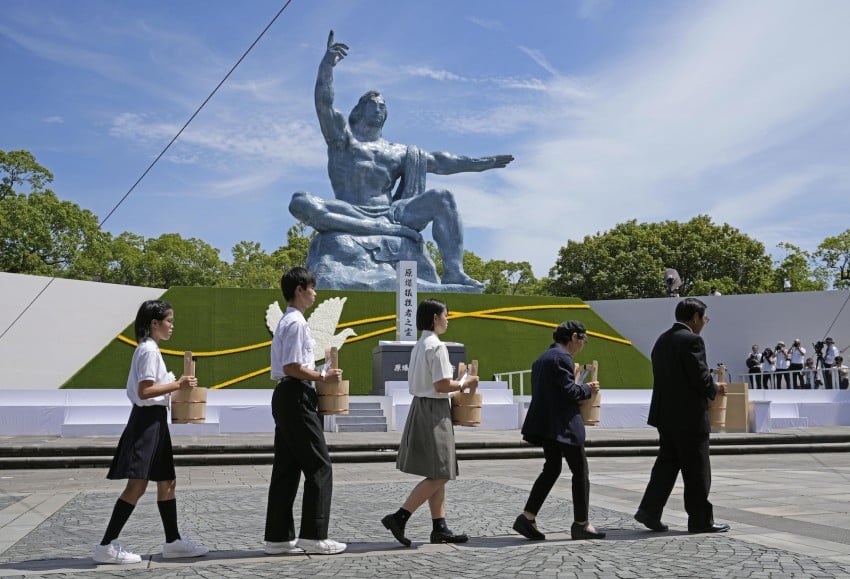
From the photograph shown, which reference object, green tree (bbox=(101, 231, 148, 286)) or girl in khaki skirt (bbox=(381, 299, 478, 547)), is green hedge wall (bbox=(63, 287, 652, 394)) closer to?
girl in khaki skirt (bbox=(381, 299, 478, 547))

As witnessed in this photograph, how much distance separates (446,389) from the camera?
14.8 feet

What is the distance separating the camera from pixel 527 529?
4703mm

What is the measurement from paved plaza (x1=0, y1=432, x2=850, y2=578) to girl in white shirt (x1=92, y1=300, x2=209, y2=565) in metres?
0.11

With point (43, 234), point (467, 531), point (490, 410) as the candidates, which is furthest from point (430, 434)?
point (43, 234)

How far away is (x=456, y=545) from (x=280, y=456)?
3.45 ft

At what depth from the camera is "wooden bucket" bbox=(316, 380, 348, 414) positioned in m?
4.31

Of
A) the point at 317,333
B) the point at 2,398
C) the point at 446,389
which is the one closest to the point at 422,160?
the point at 317,333

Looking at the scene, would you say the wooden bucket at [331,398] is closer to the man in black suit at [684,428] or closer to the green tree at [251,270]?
the man in black suit at [684,428]

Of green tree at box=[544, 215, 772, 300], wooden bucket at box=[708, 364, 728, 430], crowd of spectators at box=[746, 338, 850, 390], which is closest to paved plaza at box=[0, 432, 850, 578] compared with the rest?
wooden bucket at box=[708, 364, 728, 430]

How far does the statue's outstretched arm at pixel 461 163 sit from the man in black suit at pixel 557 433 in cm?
1846

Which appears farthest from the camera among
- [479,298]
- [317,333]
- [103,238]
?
[103,238]

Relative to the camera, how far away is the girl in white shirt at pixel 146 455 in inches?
162

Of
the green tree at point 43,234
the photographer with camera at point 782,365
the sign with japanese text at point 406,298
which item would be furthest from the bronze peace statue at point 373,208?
the green tree at point 43,234

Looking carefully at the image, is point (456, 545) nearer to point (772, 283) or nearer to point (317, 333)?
point (317, 333)
